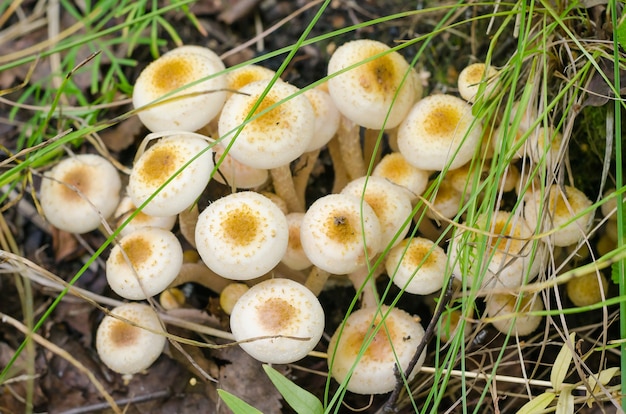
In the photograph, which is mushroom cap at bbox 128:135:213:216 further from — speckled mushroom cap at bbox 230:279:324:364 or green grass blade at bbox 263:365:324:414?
green grass blade at bbox 263:365:324:414

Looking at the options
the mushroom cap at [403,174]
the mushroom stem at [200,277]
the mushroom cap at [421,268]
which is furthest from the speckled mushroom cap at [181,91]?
the mushroom cap at [421,268]

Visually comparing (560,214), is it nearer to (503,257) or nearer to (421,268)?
(503,257)

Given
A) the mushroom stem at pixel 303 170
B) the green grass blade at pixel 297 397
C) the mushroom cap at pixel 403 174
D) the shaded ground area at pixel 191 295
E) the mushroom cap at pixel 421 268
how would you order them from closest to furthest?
the green grass blade at pixel 297 397 → the mushroom cap at pixel 421 268 → the mushroom cap at pixel 403 174 → the shaded ground area at pixel 191 295 → the mushroom stem at pixel 303 170

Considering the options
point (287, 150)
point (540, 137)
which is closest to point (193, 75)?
point (287, 150)

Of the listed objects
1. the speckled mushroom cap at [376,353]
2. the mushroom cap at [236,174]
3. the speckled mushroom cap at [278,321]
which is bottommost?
the speckled mushroom cap at [376,353]

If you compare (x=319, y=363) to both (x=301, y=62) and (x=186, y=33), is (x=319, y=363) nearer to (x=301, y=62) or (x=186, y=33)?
(x=301, y=62)

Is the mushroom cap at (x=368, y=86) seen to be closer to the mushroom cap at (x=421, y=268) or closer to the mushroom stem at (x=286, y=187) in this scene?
the mushroom stem at (x=286, y=187)
